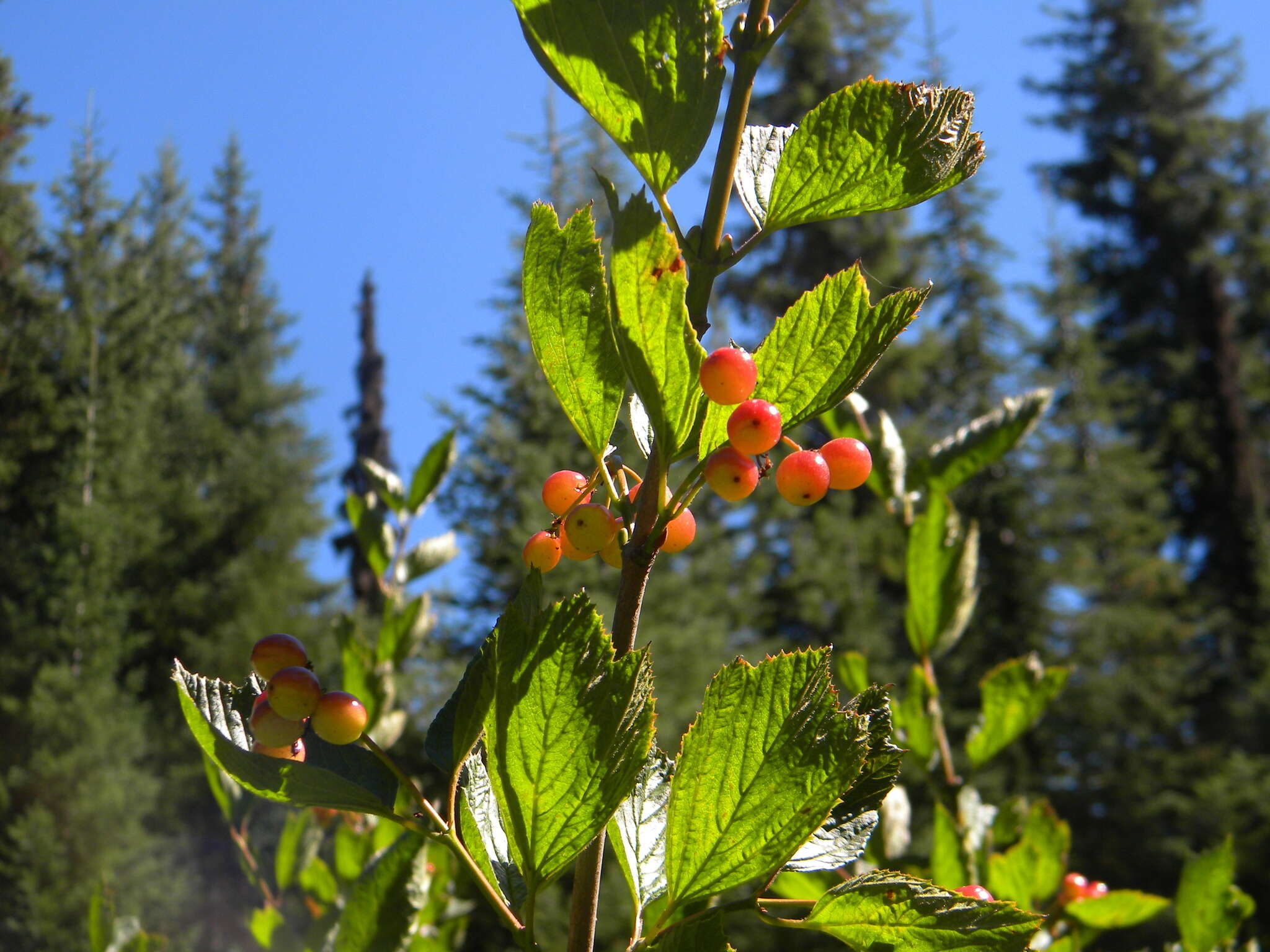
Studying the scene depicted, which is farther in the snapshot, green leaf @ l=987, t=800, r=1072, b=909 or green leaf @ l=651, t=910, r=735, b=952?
green leaf @ l=987, t=800, r=1072, b=909

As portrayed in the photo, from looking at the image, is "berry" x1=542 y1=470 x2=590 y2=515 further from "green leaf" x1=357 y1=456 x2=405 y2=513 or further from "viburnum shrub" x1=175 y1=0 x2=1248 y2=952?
"green leaf" x1=357 y1=456 x2=405 y2=513

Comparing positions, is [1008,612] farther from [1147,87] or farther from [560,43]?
[560,43]

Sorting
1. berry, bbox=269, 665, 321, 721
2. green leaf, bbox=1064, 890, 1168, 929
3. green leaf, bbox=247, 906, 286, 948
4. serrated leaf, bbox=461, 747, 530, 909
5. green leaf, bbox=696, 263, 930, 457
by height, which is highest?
green leaf, bbox=696, 263, 930, 457

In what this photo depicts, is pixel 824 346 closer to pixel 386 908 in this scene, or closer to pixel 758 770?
pixel 758 770

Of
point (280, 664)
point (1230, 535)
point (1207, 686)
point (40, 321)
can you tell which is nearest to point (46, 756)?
point (40, 321)

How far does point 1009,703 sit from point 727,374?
573mm

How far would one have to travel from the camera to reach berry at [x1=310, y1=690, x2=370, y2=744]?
1.19 ft

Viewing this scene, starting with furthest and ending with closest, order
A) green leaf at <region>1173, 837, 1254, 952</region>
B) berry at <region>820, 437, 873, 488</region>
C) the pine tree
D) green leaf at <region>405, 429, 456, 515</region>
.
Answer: the pine tree → green leaf at <region>405, 429, 456, 515</region> → green leaf at <region>1173, 837, 1254, 952</region> → berry at <region>820, 437, 873, 488</region>

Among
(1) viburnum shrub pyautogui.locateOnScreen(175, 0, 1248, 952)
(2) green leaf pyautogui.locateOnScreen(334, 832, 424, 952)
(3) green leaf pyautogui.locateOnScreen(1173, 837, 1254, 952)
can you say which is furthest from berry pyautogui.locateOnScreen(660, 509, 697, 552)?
(3) green leaf pyautogui.locateOnScreen(1173, 837, 1254, 952)

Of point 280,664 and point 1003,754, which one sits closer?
point 280,664

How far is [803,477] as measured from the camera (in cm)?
42

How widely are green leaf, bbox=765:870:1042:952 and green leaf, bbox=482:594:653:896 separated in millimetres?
86

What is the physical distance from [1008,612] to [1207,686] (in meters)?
2.53

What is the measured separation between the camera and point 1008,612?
33.7 feet
